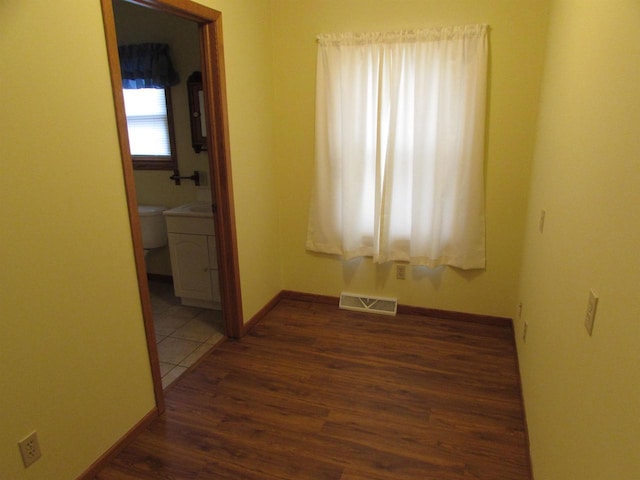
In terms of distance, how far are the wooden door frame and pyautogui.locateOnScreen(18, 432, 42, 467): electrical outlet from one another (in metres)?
0.61

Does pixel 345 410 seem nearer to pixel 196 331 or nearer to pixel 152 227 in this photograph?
pixel 196 331

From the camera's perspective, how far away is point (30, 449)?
5.09 feet

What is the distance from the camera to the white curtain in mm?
2773

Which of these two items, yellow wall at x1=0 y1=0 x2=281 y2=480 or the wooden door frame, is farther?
the wooden door frame

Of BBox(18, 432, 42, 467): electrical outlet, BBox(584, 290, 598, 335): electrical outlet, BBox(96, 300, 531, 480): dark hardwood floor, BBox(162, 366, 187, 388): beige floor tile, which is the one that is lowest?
BBox(96, 300, 531, 480): dark hardwood floor

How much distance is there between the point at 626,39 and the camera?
1061 millimetres

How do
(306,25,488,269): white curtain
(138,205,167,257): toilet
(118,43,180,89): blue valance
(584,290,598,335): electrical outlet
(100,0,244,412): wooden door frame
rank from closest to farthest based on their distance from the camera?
(584,290,598,335): electrical outlet → (100,0,244,412): wooden door frame → (306,25,488,269): white curtain → (118,43,180,89): blue valance → (138,205,167,257): toilet

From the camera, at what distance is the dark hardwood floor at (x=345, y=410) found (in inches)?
74.2

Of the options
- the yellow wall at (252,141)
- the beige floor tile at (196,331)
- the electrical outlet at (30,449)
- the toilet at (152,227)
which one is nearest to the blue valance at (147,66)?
the yellow wall at (252,141)

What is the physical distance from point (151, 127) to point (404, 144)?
234cm

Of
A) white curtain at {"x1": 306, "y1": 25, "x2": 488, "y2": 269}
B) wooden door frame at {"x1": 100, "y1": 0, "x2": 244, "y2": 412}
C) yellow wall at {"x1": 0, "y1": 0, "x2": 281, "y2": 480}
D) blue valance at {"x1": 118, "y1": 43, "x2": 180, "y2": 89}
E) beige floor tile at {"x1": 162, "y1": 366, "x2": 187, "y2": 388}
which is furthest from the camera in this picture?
blue valance at {"x1": 118, "y1": 43, "x2": 180, "y2": 89}

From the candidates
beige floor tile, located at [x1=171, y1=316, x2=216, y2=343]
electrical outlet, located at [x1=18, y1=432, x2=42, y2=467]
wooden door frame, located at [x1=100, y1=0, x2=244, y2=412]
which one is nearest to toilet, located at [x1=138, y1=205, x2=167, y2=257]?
beige floor tile, located at [x1=171, y1=316, x2=216, y2=343]

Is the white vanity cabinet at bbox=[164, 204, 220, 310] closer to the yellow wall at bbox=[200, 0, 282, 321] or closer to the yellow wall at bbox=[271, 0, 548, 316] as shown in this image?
the yellow wall at bbox=[200, 0, 282, 321]

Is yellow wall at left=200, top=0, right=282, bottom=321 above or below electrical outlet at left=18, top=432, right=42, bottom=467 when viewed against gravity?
above
